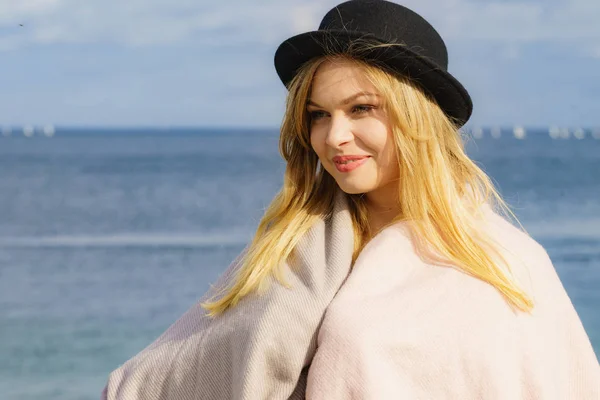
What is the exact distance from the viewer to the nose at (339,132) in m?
3.03

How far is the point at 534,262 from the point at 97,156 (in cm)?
5392

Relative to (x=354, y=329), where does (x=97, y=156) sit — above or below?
below

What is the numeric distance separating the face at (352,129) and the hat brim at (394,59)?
0.06 m

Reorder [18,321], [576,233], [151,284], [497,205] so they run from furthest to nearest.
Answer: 1. [576,233]
2. [151,284]
3. [18,321]
4. [497,205]

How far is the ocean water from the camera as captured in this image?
31.0ft

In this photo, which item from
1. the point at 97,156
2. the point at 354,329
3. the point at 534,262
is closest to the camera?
the point at 354,329

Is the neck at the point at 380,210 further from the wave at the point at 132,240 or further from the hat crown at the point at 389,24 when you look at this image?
the wave at the point at 132,240

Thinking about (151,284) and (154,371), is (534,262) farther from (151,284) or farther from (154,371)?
(151,284)

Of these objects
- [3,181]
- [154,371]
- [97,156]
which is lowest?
[97,156]

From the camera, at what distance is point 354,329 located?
8.97ft

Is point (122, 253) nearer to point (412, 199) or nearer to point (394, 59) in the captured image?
point (412, 199)

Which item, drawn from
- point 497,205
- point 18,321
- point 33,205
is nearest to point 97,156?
point 33,205

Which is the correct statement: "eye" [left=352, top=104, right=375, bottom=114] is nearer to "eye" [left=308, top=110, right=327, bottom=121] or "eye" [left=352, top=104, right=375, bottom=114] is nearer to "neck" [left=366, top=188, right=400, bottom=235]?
"eye" [left=308, top=110, right=327, bottom=121]

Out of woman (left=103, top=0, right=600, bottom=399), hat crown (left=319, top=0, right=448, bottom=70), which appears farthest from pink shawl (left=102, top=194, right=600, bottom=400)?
hat crown (left=319, top=0, right=448, bottom=70)
